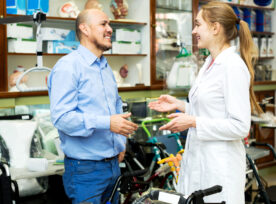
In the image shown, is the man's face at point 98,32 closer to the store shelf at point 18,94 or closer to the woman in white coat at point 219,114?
the woman in white coat at point 219,114

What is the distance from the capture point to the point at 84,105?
196 centimetres

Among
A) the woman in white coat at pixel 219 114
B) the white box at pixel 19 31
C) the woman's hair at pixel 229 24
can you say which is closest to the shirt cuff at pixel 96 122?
the woman in white coat at pixel 219 114

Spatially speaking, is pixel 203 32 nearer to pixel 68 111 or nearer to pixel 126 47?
pixel 68 111

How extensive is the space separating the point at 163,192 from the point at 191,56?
2979 millimetres

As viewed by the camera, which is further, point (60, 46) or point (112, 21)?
point (112, 21)

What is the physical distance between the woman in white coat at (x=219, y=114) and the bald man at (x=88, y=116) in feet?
1.08

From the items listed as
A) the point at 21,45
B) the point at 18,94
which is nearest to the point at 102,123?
the point at 18,94

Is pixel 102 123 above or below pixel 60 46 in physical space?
below

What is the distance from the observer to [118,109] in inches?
89.5

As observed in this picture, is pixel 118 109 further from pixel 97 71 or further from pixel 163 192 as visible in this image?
pixel 163 192

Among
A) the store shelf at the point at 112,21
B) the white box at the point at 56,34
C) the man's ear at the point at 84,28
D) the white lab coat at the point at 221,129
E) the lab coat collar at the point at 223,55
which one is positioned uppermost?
the store shelf at the point at 112,21

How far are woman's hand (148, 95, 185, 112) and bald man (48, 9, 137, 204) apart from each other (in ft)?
0.78

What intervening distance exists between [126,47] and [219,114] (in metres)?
2.36

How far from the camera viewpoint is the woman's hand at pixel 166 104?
6.70 feet
